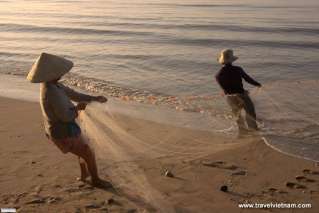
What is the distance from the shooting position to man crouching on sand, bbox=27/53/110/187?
5.72 metres

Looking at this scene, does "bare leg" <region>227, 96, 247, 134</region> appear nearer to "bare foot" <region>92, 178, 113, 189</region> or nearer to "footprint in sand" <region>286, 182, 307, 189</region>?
"footprint in sand" <region>286, 182, 307, 189</region>

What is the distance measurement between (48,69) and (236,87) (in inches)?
144

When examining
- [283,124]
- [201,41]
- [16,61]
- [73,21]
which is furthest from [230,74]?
[73,21]

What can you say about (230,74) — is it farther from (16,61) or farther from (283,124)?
(16,61)

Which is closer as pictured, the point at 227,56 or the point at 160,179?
the point at 160,179

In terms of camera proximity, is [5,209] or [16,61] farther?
[16,61]

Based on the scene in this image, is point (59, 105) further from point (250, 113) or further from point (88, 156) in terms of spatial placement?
point (250, 113)

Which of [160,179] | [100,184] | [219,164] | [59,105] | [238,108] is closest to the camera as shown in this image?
[59,105]

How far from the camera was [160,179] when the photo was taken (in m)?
6.33

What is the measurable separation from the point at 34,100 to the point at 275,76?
7.34m

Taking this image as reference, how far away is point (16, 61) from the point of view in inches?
723

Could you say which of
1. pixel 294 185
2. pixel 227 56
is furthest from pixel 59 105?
pixel 227 56

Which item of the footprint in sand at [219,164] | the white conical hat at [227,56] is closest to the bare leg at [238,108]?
the white conical hat at [227,56]

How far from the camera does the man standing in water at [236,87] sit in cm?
830
